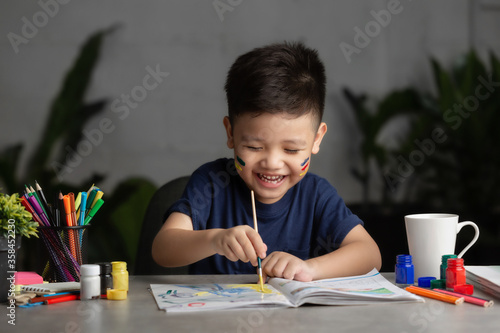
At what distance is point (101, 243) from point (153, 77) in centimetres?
84

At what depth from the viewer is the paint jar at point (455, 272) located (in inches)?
40.1

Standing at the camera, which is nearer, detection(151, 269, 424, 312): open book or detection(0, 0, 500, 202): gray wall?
detection(151, 269, 424, 312): open book

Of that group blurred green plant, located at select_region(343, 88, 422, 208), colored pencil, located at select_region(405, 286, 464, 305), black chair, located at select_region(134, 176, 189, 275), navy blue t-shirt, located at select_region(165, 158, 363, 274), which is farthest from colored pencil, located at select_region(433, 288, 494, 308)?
blurred green plant, located at select_region(343, 88, 422, 208)

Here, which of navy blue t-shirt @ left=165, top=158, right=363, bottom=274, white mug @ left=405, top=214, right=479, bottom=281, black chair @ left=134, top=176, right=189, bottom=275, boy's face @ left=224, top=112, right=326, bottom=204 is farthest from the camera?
black chair @ left=134, top=176, right=189, bottom=275

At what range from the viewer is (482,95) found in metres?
2.78

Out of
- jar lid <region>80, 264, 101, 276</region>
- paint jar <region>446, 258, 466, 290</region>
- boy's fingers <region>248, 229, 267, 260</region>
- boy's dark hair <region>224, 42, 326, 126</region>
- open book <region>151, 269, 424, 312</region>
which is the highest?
boy's dark hair <region>224, 42, 326, 126</region>

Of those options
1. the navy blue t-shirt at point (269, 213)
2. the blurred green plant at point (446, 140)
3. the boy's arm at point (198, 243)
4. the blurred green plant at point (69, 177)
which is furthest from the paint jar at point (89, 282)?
the blurred green plant at point (446, 140)

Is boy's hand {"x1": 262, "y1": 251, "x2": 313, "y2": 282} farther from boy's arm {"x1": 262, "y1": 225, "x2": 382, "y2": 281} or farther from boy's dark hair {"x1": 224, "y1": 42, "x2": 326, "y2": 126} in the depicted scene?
boy's dark hair {"x1": 224, "y1": 42, "x2": 326, "y2": 126}

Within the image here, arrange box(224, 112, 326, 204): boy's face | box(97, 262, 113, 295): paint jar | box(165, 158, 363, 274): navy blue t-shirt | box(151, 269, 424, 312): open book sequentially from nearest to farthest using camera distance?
1. box(151, 269, 424, 312): open book
2. box(97, 262, 113, 295): paint jar
3. box(224, 112, 326, 204): boy's face
4. box(165, 158, 363, 274): navy blue t-shirt

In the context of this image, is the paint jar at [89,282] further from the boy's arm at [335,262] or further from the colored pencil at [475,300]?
the colored pencil at [475,300]

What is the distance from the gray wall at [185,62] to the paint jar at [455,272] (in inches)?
70.8

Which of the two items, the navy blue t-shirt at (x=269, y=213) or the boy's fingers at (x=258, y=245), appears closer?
the boy's fingers at (x=258, y=245)

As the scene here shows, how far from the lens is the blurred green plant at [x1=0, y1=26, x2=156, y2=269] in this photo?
9.14 ft

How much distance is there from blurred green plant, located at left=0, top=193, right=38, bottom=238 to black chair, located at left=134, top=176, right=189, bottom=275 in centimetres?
63
